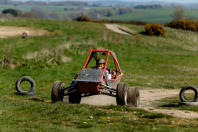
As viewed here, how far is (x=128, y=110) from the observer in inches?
552

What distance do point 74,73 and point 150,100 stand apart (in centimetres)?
964

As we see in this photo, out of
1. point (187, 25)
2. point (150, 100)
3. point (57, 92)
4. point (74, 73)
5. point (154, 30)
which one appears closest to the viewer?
point (57, 92)

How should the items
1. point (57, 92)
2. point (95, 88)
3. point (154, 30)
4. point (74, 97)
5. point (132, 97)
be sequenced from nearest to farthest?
point (95, 88) < point (132, 97) < point (57, 92) < point (74, 97) < point (154, 30)

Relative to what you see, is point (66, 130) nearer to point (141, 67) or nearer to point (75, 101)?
point (75, 101)

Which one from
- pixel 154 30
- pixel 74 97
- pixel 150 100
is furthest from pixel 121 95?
pixel 154 30

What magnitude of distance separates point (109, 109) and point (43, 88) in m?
9.11

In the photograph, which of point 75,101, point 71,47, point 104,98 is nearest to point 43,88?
point 104,98

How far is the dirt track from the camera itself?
14.3 m

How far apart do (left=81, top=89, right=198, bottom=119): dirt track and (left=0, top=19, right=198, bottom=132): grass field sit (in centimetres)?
132

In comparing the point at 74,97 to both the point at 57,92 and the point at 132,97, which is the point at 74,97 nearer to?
the point at 57,92

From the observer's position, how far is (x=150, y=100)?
779 inches

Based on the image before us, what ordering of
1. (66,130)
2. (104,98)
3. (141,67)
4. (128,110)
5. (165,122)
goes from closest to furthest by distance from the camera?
1. (66,130)
2. (165,122)
3. (128,110)
4. (104,98)
5. (141,67)

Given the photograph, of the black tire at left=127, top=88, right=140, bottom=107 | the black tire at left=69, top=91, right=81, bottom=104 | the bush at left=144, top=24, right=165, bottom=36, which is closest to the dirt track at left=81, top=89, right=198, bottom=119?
the black tire at left=127, top=88, right=140, bottom=107

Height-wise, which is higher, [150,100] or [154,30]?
[150,100]
